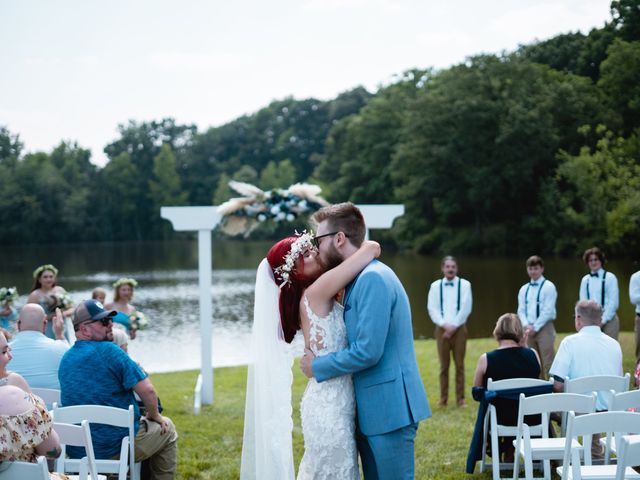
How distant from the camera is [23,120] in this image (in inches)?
2726

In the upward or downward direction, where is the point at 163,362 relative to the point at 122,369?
downward

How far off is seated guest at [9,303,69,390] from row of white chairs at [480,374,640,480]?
333 cm

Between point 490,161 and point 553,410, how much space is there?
4133 centimetres

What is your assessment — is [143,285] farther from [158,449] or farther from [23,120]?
[23,120]

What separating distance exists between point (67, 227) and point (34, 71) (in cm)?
2816

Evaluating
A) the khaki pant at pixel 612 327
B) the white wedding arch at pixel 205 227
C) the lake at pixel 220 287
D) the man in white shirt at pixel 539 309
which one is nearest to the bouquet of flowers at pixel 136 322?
the white wedding arch at pixel 205 227

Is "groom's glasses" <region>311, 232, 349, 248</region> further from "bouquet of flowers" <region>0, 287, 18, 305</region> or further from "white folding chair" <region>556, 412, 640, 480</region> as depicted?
"bouquet of flowers" <region>0, 287, 18, 305</region>

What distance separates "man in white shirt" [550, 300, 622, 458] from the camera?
5.16m

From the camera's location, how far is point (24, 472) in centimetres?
325

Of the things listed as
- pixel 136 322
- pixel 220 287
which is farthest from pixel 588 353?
pixel 220 287

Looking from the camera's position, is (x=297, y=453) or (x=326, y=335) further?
(x=297, y=453)

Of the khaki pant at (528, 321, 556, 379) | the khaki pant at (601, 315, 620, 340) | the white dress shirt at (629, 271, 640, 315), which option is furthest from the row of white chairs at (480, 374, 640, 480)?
the khaki pant at (601, 315, 620, 340)

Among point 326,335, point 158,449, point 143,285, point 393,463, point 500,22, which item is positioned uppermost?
point 500,22

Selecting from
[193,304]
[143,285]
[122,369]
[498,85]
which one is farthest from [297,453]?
[498,85]
